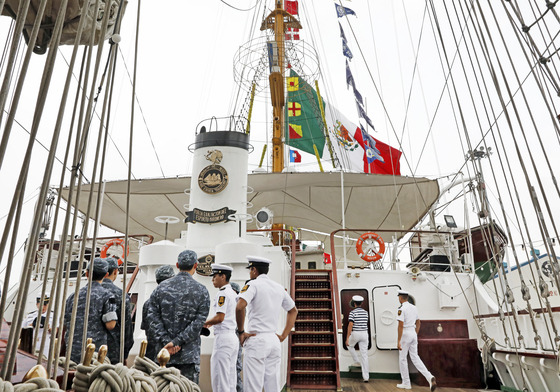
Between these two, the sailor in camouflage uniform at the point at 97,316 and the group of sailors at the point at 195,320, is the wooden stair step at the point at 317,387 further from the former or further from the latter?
the sailor in camouflage uniform at the point at 97,316

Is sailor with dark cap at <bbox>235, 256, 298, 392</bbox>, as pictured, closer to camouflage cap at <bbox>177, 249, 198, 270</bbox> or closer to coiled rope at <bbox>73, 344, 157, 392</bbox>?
camouflage cap at <bbox>177, 249, 198, 270</bbox>

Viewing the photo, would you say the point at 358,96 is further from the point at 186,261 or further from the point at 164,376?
the point at 164,376

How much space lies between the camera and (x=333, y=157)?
16.2 metres

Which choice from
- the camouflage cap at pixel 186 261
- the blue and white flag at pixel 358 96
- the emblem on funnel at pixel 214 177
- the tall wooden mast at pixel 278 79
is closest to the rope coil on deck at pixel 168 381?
the camouflage cap at pixel 186 261

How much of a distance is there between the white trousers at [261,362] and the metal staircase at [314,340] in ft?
6.67

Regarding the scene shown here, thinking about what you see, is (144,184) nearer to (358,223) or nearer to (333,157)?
(358,223)

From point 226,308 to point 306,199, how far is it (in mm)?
8832

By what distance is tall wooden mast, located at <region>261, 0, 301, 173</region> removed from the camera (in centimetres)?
1196

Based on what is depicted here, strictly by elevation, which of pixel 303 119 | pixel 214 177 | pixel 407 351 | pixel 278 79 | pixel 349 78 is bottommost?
pixel 407 351

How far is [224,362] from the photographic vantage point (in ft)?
12.3

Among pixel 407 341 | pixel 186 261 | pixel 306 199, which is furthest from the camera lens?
pixel 306 199

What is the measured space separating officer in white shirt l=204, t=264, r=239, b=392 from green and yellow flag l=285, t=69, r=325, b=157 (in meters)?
13.0

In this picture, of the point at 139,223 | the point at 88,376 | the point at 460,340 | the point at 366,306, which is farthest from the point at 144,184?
the point at 88,376

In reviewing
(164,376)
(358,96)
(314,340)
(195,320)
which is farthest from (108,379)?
(358,96)
